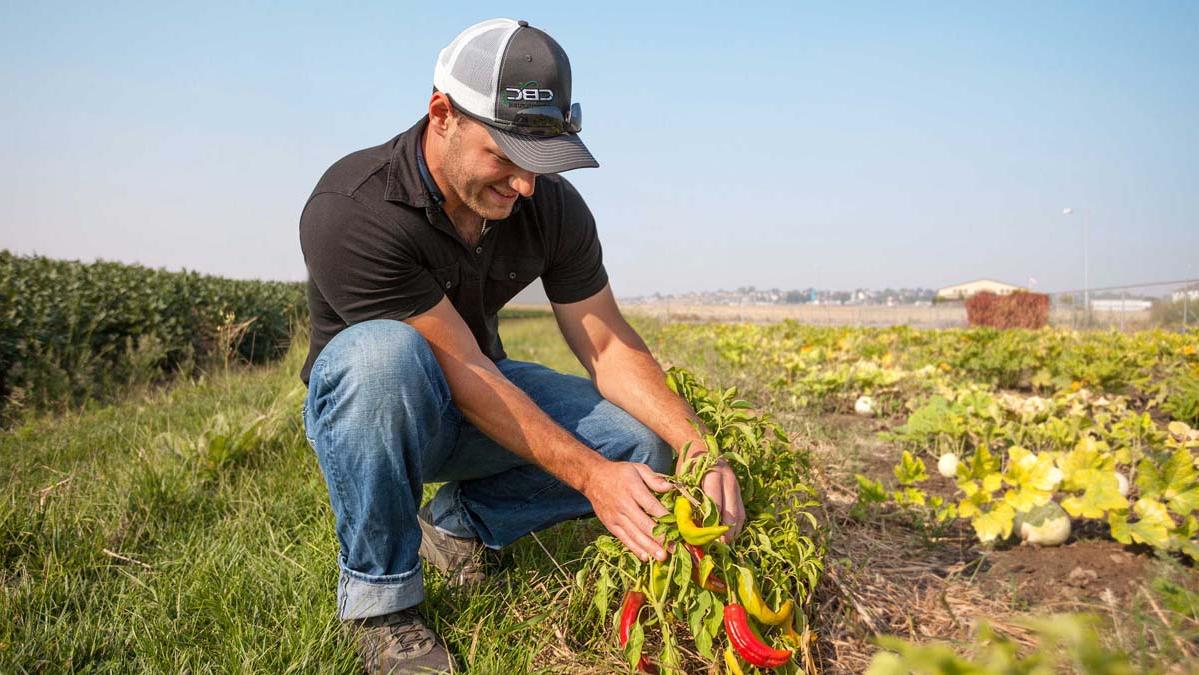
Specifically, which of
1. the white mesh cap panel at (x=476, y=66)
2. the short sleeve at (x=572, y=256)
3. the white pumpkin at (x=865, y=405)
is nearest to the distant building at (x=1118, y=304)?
the white pumpkin at (x=865, y=405)

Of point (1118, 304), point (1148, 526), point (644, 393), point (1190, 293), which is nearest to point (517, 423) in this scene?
point (644, 393)

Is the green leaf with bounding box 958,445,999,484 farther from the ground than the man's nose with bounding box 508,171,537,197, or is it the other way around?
the man's nose with bounding box 508,171,537,197

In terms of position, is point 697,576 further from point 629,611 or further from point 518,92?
point 518,92

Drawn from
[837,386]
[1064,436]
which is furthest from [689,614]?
[837,386]

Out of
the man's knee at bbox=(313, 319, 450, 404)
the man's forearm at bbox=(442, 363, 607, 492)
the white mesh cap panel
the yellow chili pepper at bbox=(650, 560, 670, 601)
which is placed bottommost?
the yellow chili pepper at bbox=(650, 560, 670, 601)

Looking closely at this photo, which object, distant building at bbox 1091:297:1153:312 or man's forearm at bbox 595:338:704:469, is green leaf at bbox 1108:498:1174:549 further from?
distant building at bbox 1091:297:1153:312

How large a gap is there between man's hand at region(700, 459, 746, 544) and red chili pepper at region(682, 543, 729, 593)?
86 mm

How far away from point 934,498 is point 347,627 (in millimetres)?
1934

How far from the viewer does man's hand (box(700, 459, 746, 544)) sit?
5.44 feet

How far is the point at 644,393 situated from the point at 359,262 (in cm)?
90

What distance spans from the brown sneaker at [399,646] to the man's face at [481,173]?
43.9 inches

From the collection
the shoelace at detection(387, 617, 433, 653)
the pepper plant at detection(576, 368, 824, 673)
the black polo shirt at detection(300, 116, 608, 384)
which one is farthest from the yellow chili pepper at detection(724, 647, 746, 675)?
the black polo shirt at detection(300, 116, 608, 384)

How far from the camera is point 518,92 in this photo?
78.2 inches

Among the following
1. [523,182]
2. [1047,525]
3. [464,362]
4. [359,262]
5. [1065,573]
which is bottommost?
[1065,573]
